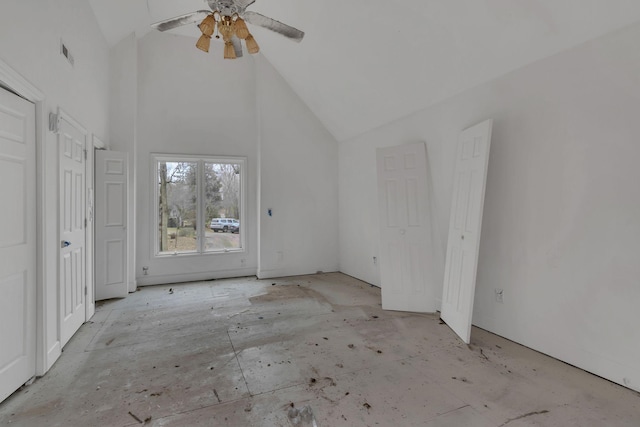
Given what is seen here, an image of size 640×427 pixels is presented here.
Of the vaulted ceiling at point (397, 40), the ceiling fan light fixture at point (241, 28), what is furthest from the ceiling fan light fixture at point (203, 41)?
the vaulted ceiling at point (397, 40)

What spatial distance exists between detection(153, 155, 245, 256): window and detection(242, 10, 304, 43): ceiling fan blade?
10.3 feet

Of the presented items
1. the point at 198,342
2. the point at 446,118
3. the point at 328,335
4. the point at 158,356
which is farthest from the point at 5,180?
the point at 446,118

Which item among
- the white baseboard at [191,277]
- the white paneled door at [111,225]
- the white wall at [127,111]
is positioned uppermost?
the white wall at [127,111]

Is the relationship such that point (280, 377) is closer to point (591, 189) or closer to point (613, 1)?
point (591, 189)

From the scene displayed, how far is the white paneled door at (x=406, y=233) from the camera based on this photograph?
3906mm

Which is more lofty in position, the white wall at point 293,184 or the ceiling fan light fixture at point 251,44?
the ceiling fan light fixture at point 251,44

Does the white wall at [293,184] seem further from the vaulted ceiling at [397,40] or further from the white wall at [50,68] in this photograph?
the white wall at [50,68]

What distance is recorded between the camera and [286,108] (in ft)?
19.0

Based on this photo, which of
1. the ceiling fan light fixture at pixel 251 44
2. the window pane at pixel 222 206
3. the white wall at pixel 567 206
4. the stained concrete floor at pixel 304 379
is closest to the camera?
the stained concrete floor at pixel 304 379

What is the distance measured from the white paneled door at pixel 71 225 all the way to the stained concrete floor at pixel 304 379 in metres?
0.30

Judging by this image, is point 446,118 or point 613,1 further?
point 446,118

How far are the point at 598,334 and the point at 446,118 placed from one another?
100 inches

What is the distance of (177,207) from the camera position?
545 centimetres

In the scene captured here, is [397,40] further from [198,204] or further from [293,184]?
[198,204]
